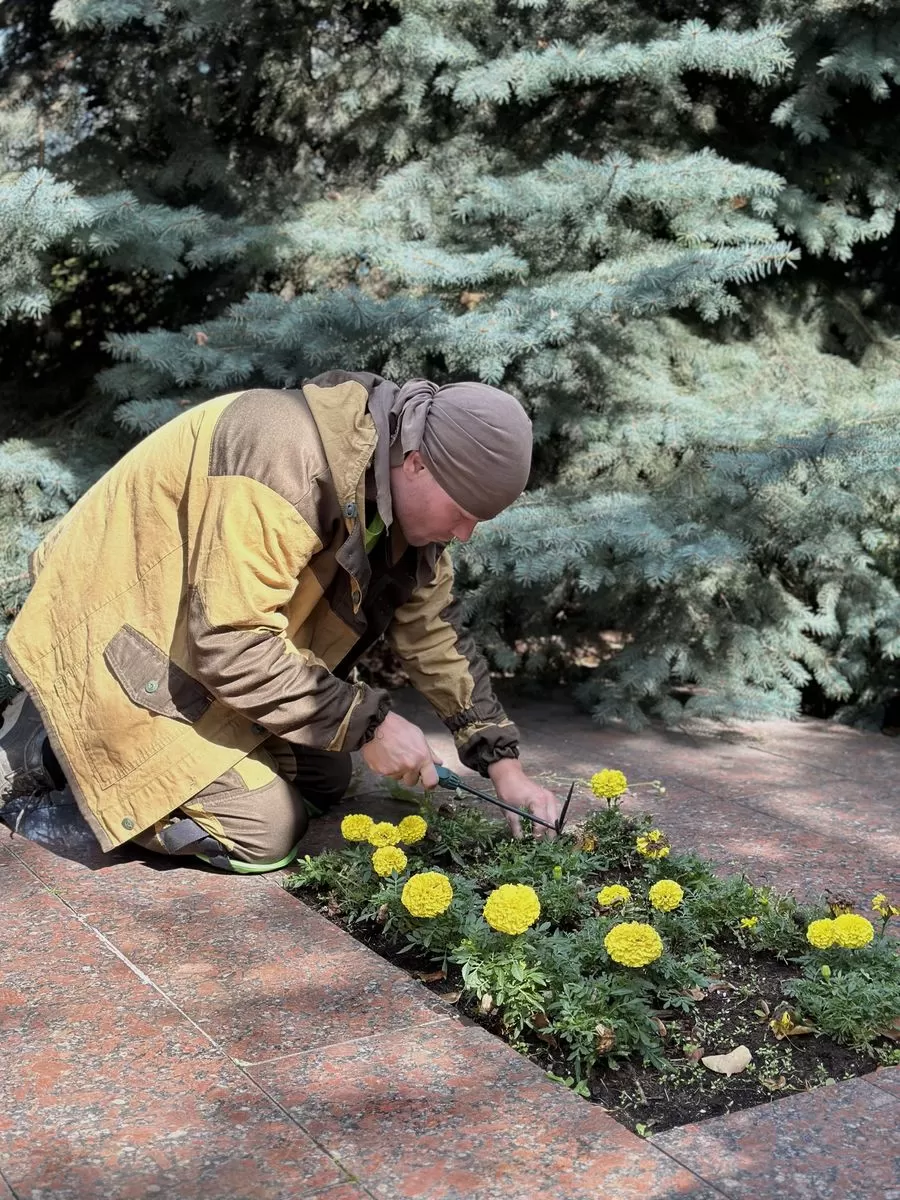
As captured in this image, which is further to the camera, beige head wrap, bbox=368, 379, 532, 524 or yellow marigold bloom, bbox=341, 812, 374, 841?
yellow marigold bloom, bbox=341, 812, 374, 841

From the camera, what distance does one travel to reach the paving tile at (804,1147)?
1750 mm

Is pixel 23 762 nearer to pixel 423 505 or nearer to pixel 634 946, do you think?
pixel 423 505

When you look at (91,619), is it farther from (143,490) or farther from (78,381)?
(78,381)

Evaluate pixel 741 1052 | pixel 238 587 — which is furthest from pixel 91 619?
pixel 741 1052

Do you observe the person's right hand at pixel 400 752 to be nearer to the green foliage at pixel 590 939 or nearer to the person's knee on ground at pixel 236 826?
the green foliage at pixel 590 939

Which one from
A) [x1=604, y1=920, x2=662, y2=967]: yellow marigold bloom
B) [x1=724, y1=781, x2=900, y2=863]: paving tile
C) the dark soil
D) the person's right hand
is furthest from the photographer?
[x1=724, y1=781, x2=900, y2=863]: paving tile

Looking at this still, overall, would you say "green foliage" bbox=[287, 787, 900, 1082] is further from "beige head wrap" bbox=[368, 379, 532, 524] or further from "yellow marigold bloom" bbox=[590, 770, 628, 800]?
"beige head wrap" bbox=[368, 379, 532, 524]

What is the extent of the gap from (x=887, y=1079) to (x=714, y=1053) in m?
0.28

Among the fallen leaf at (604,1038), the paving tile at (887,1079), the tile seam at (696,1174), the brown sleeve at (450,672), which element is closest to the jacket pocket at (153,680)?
the brown sleeve at (450,672)

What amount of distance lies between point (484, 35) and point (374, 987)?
3.81 meters

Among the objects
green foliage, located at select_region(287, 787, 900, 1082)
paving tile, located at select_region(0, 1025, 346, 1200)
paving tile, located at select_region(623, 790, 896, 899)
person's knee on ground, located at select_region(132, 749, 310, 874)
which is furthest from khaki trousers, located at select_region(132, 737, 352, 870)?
paving tile, located at select_region(623, 790, 896, 899)

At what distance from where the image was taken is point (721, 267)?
418 cm

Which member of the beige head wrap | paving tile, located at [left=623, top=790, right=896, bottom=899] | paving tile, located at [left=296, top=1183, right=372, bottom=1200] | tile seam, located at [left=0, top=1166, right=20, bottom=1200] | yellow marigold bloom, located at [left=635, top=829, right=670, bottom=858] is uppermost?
the beige head wrap

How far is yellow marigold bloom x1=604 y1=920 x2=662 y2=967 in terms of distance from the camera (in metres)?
2.15
